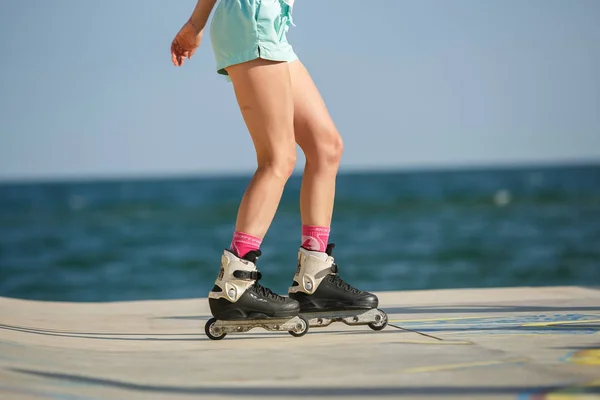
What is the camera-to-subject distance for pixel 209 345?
329 centimetres

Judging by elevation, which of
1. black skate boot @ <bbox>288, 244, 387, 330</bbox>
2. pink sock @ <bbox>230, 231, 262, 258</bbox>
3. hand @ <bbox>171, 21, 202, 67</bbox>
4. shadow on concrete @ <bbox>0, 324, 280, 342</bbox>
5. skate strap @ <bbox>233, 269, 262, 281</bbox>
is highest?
hand @ <bbox>171, 21, 202, 67</bbox>

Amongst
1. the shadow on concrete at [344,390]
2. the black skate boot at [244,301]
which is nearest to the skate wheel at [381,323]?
the black skate boot at [244,301]

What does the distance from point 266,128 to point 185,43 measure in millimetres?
478

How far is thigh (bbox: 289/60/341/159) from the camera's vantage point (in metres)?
3.49

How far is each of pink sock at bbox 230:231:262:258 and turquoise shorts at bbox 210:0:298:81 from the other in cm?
62

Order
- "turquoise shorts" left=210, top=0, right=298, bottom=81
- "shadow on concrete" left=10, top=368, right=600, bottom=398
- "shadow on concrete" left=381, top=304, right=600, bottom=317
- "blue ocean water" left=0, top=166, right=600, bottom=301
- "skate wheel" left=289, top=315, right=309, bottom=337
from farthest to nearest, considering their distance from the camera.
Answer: "blue ocean water" left=0, top=166, right=600, bottom=301 < "shadow on concrete" left=381, top=304, right=600, bottom=317 < "skate wheel" left=289, top=315, right=309, bottom=337 < "turquoise shorts" left=210, top=0, right=298, bottom=81 < "shadow on concrete" left=10, top=368, right=600, bottom=398

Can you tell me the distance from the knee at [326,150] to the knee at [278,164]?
193mm

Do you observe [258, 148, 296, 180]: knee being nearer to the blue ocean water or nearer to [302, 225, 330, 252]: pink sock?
[302, 225, 330, 252]: pink sock

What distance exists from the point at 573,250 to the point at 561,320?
19752mm

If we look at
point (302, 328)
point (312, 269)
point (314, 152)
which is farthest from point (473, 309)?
point (314, 152)

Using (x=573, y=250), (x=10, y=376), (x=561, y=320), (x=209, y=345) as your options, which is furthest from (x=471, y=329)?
(x=573, y=250)

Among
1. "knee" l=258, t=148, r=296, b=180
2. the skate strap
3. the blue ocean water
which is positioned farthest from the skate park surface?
the blue ocean water

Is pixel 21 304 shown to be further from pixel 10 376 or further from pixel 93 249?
pixel 93 249

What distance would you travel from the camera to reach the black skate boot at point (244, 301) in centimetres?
332
